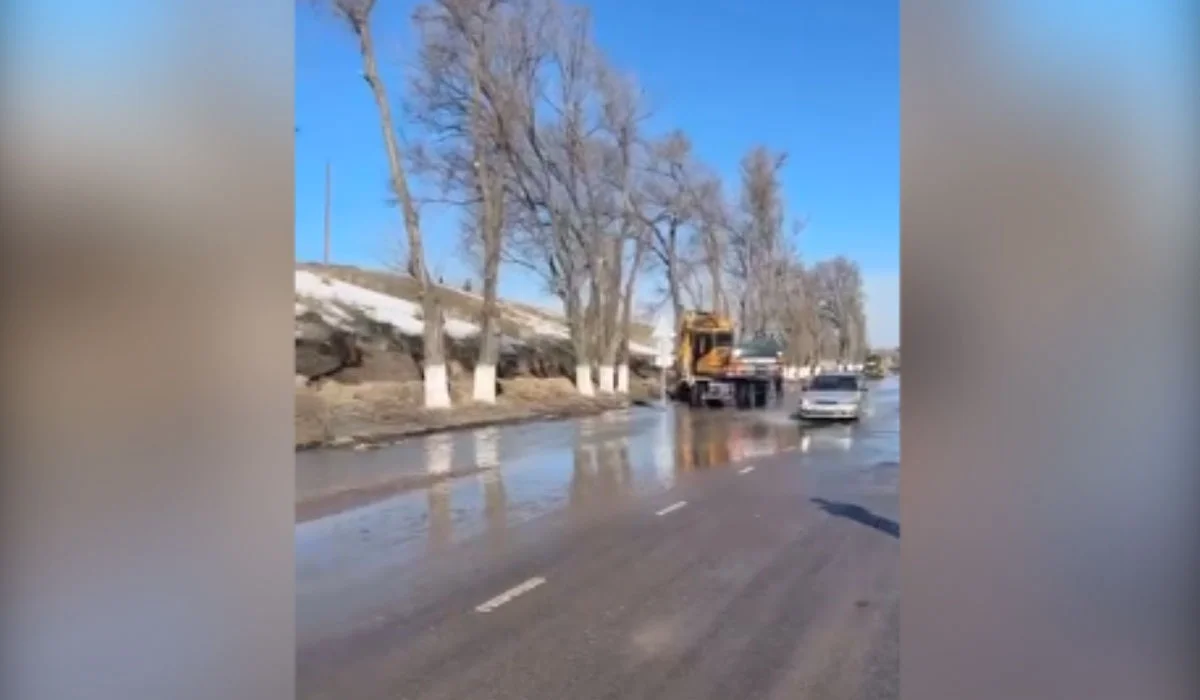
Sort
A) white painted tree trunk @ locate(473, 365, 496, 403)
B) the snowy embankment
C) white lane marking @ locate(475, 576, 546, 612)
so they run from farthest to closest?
the snowy embankment
white painted tree trunk @ locate(473, 365, 496, 403)
white lane marking @ locate(475, 576, 546, 612)

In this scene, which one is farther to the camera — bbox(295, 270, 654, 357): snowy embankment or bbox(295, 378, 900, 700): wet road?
bbox(295, 270, 654, 357): snowy embankment

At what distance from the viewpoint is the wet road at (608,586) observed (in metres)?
2.65

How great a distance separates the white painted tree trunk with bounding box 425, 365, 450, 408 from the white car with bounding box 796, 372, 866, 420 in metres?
5.31

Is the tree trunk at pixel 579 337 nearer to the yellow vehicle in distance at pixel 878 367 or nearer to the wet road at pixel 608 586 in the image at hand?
the wet road at pixel 608 586

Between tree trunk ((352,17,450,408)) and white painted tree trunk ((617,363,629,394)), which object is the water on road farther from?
white painted tree trunk ((617,363,629,394))

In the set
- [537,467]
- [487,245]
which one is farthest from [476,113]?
[537,467]

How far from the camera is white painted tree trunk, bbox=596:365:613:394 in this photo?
2288cm

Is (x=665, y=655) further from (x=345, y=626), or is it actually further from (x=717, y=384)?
(x=717, y=384)

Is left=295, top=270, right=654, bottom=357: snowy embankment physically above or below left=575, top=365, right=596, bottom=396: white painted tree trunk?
above

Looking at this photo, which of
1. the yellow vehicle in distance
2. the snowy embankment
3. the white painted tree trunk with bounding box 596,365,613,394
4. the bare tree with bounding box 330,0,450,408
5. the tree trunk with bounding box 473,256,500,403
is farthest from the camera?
the white painted tree trunk with bounding box 596,365,613,394

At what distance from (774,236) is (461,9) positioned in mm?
12235

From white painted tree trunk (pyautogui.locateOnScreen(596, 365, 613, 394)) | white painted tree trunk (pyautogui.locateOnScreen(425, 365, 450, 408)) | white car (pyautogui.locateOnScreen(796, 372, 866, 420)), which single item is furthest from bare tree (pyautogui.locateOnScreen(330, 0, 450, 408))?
white painted tree trunk (pyautogui.locateOnScreen(596, 365, 613, 394))
